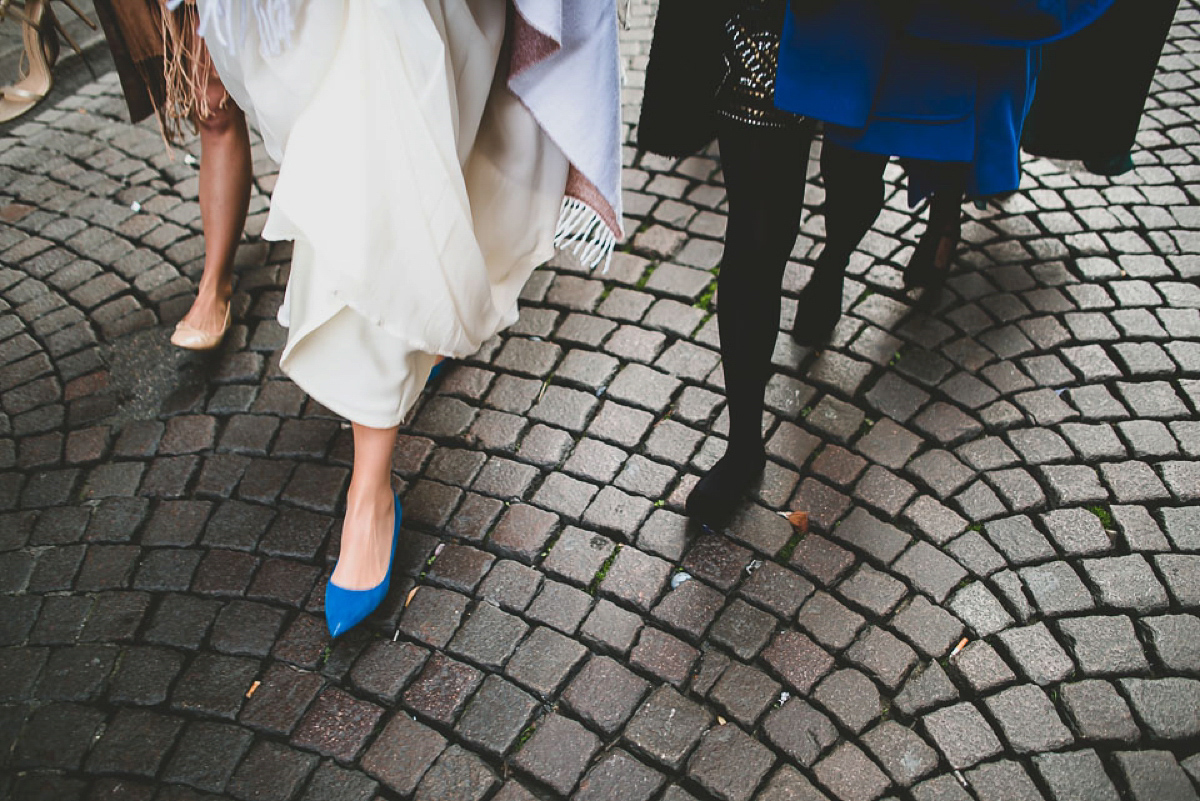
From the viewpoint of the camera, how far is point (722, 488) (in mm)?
2664

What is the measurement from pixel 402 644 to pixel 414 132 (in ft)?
4.54

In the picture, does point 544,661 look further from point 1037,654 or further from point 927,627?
point 1037,654

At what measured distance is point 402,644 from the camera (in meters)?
2.47

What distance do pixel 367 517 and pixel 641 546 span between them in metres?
0.81

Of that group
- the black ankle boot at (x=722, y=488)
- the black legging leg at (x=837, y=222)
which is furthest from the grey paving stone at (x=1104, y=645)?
the black legging leg at (x=837, y=222)

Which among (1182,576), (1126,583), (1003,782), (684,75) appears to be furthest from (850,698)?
(684,75)

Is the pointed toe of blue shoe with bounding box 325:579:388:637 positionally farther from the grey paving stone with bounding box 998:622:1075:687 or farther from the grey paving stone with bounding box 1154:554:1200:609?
the grey paving stone with bounding box 1154:554:1200:609

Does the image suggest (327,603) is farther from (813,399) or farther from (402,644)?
(813,399)

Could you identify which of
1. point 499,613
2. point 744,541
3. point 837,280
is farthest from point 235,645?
point 837,280

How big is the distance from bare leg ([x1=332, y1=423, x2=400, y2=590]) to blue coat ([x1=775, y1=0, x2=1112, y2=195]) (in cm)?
140

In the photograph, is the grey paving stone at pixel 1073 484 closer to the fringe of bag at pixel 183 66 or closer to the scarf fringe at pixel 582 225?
the scarf fringe at pixel 582 225

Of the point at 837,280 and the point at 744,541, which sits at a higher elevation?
the point at 837,280

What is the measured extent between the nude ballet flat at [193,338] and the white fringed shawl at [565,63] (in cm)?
140

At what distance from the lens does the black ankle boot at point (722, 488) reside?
266 cm
